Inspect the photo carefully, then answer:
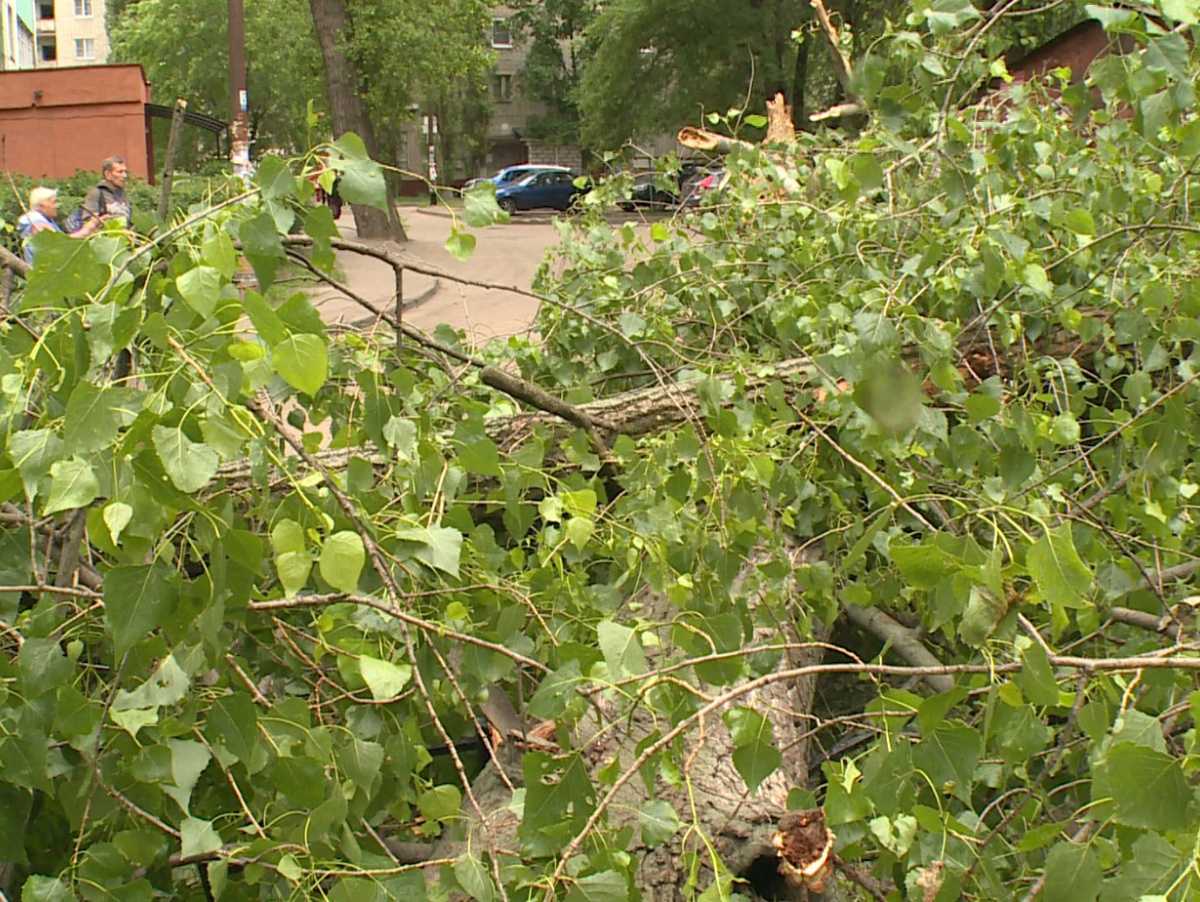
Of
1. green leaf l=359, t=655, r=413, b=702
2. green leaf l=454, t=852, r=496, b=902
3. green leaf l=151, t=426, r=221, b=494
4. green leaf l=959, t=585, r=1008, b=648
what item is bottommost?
green leaf l=454, t=852, r=496, b=902

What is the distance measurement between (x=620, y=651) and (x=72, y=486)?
66cm

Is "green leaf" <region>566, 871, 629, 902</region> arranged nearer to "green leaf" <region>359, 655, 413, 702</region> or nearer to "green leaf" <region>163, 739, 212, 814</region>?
"green leaf" <region>359, 655, 413, 702</region>

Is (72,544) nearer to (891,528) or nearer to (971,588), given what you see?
(971,588)

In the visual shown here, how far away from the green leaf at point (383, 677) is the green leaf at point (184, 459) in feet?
1.29

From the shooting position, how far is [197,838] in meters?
1.44

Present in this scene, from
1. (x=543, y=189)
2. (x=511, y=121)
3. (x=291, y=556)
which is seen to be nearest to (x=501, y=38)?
(x=511, y=121)

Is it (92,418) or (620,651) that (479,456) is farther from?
(92,418)

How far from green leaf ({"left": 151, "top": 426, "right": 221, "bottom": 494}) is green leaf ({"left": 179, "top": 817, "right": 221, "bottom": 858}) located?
508 millimetres

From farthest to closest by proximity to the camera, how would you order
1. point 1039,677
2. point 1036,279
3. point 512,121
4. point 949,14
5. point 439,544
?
1. point 512,121
2. point 1036,279
3. point 949,14
4. point 439,544
5. point 1039,677

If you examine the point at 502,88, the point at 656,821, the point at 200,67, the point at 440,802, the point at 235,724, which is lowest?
the point at 440,802

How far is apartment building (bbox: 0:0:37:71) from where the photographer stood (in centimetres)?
5141

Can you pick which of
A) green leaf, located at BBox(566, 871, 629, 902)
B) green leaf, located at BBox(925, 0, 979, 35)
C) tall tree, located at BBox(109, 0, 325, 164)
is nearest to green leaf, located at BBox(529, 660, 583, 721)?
green leaf, located at BBox(566, 871, 629, 902)

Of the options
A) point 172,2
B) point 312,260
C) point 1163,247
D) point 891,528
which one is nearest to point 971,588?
point 312,260

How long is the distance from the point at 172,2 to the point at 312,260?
45155 millimetres
